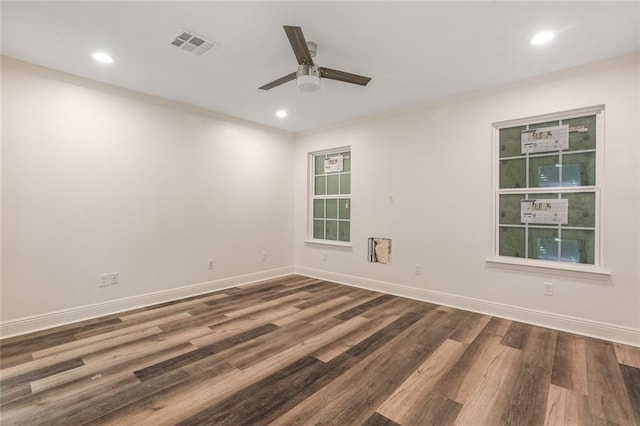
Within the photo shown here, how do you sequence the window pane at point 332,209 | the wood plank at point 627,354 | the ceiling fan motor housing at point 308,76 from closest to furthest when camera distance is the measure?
the wood plank at point 627,354, the ceiling fan motor housing at point 308,76, the window pane at point 332,209

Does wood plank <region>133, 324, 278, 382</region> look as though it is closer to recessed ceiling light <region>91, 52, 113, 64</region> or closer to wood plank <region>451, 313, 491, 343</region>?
wood plank <region>451, 313, 491, 343</region>

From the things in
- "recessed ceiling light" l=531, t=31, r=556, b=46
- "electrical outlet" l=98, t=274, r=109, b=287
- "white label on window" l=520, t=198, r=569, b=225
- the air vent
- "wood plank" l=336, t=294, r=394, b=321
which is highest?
"recessed ceiling light" l=531, t=31, r=556, b=46

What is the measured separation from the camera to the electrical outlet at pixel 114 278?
10.9 feet

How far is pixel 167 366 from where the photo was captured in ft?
7.29

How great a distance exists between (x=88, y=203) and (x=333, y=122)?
345 centimetres

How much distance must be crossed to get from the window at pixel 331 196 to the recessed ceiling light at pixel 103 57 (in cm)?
317

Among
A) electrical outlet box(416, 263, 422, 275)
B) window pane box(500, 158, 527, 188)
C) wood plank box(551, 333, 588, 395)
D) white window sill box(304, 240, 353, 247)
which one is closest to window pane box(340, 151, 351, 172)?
white window sill box(304, 240, 353, 247)

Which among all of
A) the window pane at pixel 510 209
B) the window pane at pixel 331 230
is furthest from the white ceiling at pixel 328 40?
the window pane at pixel 331 230

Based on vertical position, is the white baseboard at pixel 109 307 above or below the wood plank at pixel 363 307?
above

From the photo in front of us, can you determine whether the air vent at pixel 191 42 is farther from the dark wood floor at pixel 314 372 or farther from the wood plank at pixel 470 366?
the wood plank at pixel 470 366

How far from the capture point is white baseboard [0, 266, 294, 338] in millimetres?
2766

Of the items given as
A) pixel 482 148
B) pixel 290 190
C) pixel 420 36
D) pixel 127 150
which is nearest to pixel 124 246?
pixel 127 150

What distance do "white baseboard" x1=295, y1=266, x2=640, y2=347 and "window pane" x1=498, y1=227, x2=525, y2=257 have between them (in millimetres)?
593

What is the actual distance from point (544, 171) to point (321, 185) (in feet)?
10.5
